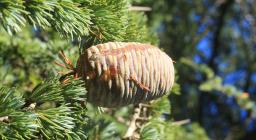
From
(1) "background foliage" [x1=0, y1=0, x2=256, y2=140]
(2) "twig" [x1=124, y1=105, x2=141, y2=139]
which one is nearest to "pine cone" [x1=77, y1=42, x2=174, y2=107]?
(1) "background foliage" [x1=0, y1=0, x2=256, y2=140]

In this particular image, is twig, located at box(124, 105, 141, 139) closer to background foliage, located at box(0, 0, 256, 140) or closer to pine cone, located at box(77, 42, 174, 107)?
background foliage, located at box(0, 0, 256, 140)

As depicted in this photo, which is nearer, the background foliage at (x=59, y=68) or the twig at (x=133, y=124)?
the background foliage at (x=59, y=68)

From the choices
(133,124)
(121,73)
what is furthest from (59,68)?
(121,73)

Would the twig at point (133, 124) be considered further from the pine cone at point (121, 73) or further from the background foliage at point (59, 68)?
the pine cone at point (121, 73)

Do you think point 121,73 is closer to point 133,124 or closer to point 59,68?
point 133,124

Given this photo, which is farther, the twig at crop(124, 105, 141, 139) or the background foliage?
the twig at crop(124, 105, 141, 139)

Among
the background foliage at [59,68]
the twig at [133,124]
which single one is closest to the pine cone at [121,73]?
the background foliage at [59,68]

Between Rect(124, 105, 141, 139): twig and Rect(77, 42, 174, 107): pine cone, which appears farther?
Rect(124, 105, 141, 139): twig

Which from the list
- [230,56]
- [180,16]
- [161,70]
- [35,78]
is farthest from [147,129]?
[230,56]

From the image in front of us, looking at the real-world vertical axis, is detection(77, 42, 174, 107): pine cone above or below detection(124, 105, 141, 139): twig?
above

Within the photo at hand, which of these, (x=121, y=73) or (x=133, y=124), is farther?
(x=133, y=124)

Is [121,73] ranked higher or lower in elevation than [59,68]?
higher
